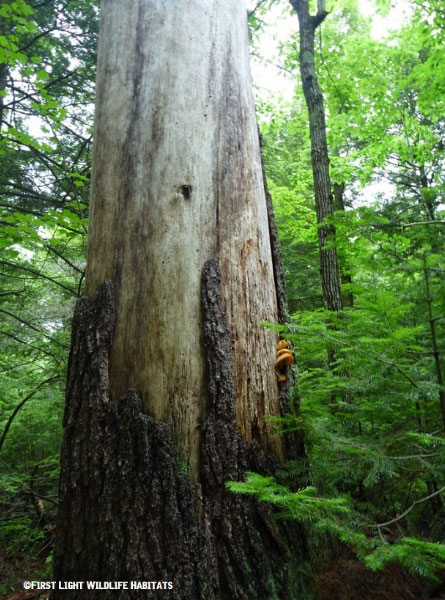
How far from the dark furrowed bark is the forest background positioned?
0.74 feet

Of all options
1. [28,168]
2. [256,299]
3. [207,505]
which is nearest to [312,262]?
[28,168]

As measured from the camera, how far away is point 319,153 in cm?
711

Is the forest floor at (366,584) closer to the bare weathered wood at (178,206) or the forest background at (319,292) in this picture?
the forest background at (319,292)

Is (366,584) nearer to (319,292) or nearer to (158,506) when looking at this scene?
(158,506)

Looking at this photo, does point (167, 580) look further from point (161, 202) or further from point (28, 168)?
point (28, 168)

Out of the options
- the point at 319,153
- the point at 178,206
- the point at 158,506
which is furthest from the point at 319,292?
the point at 158,506

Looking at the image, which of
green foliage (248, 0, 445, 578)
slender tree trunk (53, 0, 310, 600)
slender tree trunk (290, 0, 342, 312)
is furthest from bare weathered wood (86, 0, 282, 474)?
slender tree trunk (290, 0, 342, 312)

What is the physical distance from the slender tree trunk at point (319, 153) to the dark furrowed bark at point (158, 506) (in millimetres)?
5010

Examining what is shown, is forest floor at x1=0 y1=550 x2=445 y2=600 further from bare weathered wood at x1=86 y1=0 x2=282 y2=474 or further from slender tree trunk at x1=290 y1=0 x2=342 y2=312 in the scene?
slender tree trunk at x1=290 y1=0 x2=342 y2=312

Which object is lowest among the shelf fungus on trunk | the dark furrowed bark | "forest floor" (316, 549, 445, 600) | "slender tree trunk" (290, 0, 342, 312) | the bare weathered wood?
"forest floor" (316, 549, 445, 600)

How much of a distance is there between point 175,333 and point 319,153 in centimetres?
626

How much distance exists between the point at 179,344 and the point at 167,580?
2.90 feet

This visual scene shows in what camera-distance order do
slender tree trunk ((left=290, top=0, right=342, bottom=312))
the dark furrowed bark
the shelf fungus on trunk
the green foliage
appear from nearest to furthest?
the dark furrowed bark, the green foliage, the shelf fungus on trunk, slender tree trunk ((left=290, top=0, right=342, bottom=312))

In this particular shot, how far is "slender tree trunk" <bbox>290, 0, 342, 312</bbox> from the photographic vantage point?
6.55 m
